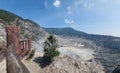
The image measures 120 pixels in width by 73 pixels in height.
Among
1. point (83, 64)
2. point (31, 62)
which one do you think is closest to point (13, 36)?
point (31, 62)

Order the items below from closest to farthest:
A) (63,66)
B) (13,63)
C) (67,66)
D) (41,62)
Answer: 1. (13,63)
2. (41,62)
3. (63,66)
4. (67,66)

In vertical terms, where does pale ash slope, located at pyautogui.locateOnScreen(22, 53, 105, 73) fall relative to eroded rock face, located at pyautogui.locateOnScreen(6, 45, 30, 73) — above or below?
below

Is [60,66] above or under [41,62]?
under

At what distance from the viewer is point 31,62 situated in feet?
113

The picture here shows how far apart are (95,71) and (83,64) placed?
11.9ft

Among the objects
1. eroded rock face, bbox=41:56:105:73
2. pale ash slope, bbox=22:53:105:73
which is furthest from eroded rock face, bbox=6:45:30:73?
eroded rock face, bbox=41:56:105:73

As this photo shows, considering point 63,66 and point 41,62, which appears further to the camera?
point 63,66

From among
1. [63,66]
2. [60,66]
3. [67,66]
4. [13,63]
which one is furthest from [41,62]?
[13,63]

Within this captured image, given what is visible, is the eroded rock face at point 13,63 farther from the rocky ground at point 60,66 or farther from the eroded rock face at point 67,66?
the eroded rock face at point 67,66

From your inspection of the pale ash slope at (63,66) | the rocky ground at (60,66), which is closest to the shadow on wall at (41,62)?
the rocky ground at (60,66)

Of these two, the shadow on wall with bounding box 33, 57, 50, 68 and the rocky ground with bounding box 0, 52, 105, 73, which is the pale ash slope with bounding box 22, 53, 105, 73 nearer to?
the rocky ground with bounding box 0, 52, 105, 73

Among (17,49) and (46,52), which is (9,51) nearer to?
(17,49)

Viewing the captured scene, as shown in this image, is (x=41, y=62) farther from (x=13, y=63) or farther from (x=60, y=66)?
(x=13, y=63)

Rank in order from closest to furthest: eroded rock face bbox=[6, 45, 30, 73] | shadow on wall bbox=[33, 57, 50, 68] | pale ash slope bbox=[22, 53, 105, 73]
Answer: eroded rock face bbox=[6, 45, 30, 73] < pale ash slope bbox=[22, 53, 105, 73] < shadow on wall bbox=[33, 57, 50, 68]
